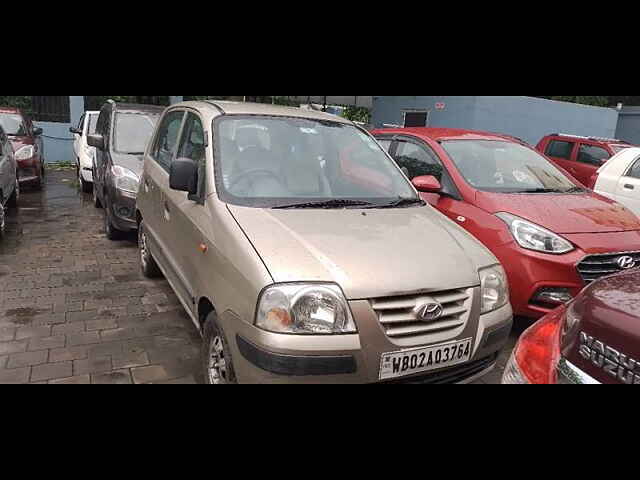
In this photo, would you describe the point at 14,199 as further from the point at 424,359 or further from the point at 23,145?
the point at 424,359

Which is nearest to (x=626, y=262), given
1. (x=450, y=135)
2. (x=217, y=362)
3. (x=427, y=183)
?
(x=427, y=183)

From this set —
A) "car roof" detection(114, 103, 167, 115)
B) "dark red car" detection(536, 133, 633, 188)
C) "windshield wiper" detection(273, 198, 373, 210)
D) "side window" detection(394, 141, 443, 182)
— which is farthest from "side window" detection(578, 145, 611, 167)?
"windshield wiper" detection(273, 198, 373, 210)

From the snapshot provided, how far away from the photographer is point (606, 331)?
1.66m

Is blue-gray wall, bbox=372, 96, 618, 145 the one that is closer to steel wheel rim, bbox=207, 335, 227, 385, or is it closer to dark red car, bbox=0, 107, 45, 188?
dark red car, bbox=0, 107, 45, 188

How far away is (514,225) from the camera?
4023 millimetres

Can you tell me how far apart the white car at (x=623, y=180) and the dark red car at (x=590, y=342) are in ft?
17.8

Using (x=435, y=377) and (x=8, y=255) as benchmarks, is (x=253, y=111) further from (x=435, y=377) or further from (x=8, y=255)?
(x=8, y=255)

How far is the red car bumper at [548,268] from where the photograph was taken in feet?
12.4

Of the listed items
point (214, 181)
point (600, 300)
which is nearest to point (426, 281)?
point (600, 300)

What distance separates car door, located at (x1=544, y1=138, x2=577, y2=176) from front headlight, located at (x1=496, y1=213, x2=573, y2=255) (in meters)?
7.24

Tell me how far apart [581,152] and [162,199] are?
9380mm

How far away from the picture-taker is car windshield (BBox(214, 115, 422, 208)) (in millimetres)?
3184

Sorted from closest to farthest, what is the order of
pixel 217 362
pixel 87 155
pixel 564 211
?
pixel 217 362, pixel 564 211, pixel 87 155

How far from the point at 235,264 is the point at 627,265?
3168 mm
